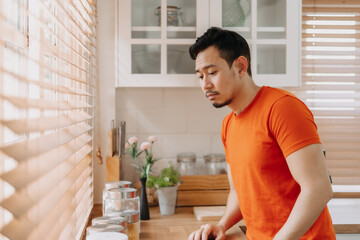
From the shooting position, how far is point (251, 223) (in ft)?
4.93

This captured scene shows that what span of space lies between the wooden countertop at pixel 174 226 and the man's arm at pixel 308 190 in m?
0.34

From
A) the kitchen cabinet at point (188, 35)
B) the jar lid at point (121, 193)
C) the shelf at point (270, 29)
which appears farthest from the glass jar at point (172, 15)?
the jar lid at point (121, 193)

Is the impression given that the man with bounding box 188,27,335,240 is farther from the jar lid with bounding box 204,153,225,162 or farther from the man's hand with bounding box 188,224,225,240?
the jar lid with bounding box 204,153,225,162

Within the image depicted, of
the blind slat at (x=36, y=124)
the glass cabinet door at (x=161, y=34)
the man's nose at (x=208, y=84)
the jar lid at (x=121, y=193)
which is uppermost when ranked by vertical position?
the glass cabinet door at (x=161, y=34)

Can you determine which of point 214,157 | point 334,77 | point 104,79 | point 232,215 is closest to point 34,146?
point 232,215

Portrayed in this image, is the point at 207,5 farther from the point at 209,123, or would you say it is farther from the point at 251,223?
the point at 251,223

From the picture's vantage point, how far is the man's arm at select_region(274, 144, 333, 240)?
47.9 inches

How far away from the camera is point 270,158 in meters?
1.39

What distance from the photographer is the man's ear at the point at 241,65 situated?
1525 mm

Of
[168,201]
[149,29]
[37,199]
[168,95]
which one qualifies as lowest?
[168,201]

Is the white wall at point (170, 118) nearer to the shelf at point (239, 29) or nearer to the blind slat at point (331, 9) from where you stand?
the shelf at point (239, 29)

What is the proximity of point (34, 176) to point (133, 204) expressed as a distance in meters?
0.81

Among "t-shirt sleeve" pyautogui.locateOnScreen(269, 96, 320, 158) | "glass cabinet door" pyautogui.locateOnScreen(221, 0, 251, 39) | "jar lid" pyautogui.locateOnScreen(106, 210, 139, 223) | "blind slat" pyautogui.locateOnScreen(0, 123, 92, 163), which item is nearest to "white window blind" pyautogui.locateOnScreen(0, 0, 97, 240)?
"blind slat" pyautogui.locateOnScreen(0, 123, 92, 163)

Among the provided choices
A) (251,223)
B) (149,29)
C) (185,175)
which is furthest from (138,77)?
(251,223)
